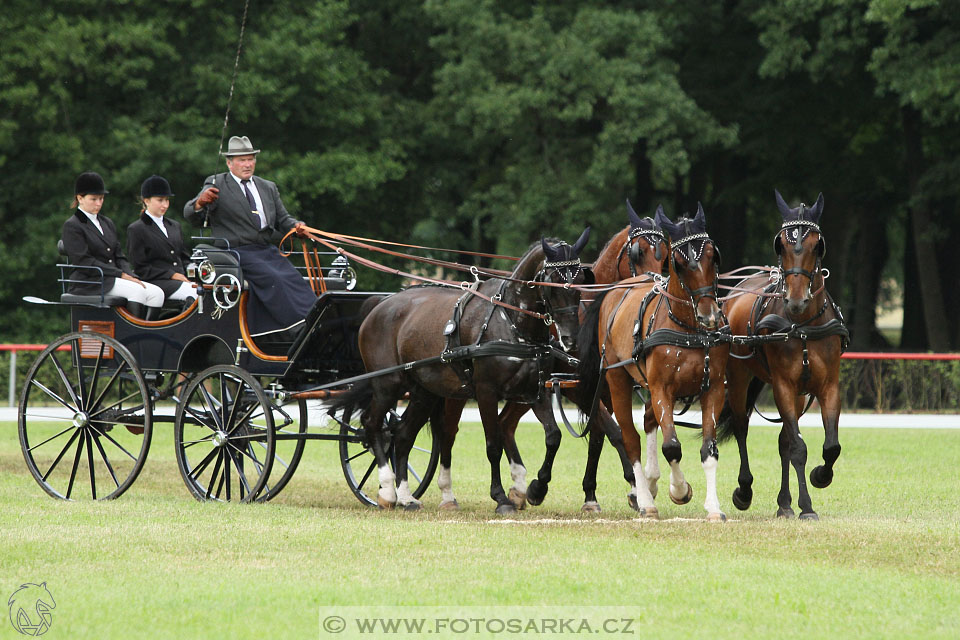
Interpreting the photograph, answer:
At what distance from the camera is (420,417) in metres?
11.5

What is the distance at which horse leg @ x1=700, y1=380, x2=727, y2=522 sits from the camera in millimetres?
9531

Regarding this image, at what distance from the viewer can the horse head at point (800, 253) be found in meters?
9.58

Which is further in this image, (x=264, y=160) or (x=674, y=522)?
(x=264, y=160)

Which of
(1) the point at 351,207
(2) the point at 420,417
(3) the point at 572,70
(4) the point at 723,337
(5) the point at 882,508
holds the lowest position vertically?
(5) the point at 882,508

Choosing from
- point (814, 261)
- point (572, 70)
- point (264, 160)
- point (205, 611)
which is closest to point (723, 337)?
point (814, 261)

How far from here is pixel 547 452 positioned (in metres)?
10.6

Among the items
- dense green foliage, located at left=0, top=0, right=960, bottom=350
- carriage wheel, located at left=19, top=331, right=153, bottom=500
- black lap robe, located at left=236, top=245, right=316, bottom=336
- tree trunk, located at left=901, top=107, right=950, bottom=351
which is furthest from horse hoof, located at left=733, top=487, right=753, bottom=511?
tree trunk, located at left=901, top=107, right=950, bottom=351

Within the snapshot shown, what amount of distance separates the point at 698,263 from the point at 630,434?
1.61 metres

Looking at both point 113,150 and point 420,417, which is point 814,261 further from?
point 113,150

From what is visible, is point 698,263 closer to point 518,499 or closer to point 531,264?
point 531,264

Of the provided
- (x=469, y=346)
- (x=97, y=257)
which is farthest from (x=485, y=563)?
(x=97, y=257)

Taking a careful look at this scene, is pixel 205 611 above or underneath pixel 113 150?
underneath

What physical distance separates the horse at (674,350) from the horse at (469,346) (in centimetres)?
46

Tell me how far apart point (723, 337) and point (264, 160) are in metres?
19.6
